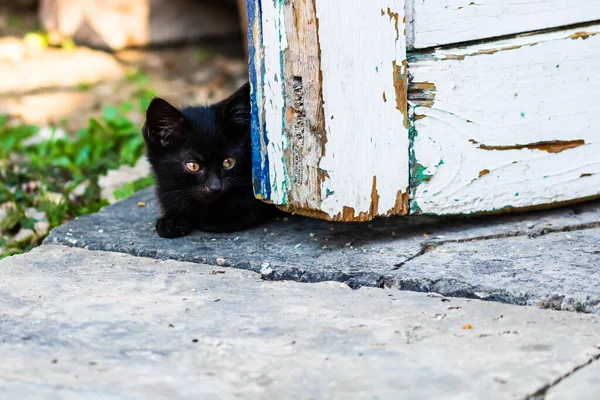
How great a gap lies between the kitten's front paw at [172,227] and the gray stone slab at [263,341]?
0.33 m

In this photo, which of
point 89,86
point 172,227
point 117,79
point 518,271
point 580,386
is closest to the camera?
point 580,386

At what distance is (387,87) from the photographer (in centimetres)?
204

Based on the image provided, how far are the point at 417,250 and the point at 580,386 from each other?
0.84 meters

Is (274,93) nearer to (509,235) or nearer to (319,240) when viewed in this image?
(319,240)

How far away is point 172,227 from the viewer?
2398 millimetres

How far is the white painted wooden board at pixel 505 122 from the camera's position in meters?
2.12

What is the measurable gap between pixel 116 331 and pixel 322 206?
0.69 meters

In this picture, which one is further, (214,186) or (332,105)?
(214,186)

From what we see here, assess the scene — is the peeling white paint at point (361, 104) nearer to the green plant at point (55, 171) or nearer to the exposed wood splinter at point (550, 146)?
the exposed wood splinter at point (550, 146)

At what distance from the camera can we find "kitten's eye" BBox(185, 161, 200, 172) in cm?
247

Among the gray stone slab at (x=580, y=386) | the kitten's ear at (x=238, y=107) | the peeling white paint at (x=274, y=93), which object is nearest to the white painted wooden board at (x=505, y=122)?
the peeling white paint at (x=274, y=93)

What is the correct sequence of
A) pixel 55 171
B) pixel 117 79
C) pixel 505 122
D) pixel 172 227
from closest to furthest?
pixel 505 122 < pixel 172 227 < pixel 55 171 < pixel 117 79

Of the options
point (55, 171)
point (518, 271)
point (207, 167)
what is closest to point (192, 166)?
point (207, 167)

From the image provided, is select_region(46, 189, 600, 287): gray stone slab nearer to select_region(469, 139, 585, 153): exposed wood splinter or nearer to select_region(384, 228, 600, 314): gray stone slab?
select_region(384, 228, 600, 314): gray stone slab
